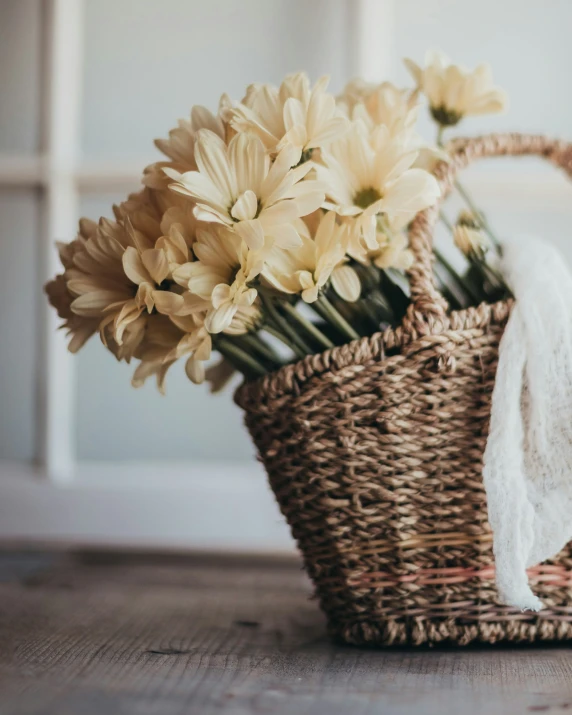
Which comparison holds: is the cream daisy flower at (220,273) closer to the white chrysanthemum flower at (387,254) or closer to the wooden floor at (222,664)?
the white chrysanthemum flower at (387,254)

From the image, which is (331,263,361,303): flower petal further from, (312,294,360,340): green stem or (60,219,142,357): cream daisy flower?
(60,219,142,357): cream daisy flower

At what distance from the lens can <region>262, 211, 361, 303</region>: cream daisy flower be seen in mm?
587

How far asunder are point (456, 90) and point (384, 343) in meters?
0.28

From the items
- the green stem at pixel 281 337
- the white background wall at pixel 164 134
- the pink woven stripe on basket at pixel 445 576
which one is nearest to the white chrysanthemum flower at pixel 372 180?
the green stem at pixel 281 337

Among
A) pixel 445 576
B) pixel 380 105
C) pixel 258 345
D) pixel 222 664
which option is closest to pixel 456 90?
pixel 380 105

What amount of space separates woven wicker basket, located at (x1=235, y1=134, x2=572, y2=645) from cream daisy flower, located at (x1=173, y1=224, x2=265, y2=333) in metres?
0.08

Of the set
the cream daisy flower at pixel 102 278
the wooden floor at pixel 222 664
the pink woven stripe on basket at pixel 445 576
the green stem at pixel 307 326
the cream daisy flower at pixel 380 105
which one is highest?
the cream daisy flower at pixel 380 105

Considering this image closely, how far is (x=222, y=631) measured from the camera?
726 mm

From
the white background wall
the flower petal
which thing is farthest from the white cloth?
the white background wall

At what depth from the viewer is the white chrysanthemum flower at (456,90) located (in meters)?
0.71

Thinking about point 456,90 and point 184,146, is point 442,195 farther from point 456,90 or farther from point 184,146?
point 184,146

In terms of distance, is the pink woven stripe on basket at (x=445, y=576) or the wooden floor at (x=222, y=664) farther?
the pink woven stripe on basket at (x=445, y=576)

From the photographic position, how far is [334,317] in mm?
635

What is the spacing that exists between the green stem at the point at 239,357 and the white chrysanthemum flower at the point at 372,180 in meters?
0.14
